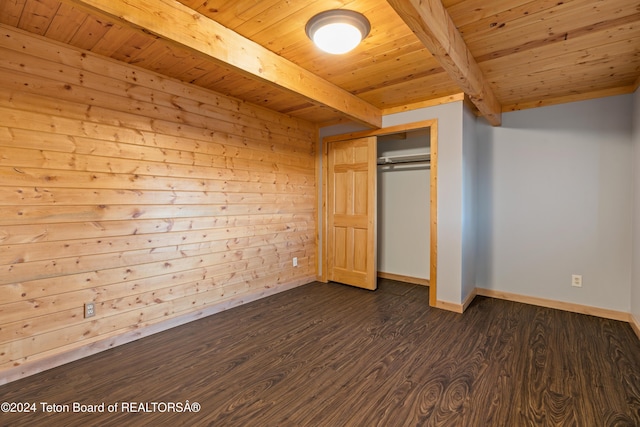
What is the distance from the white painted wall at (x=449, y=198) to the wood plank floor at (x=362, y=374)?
0.38 metres

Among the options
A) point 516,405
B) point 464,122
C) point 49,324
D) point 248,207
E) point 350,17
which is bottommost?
point 516,405

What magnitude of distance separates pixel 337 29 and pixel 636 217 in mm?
3257

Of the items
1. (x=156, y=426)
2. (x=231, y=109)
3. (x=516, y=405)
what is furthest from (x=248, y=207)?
(x=516, y=405)

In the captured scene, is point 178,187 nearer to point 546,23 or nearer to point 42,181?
point 42,181

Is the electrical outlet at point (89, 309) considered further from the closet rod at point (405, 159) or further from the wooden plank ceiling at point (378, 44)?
the closet rod at point (405, 159)

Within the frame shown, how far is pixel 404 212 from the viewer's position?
454cm

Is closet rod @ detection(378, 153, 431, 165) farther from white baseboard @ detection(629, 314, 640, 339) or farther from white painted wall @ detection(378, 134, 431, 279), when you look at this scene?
white baseboard @ detection(629, 314, 640, 339)

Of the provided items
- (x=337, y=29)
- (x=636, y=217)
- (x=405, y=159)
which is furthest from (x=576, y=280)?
(x=337, y=29)

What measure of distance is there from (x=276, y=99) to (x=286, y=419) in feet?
9.91

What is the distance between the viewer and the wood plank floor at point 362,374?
1.71 metres

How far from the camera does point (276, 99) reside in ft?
11.3

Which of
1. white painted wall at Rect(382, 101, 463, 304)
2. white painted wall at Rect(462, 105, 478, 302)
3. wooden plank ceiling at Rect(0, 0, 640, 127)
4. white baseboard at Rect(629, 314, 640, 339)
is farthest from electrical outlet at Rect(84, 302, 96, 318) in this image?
white baseboard at Rect(629, 314, 640, 339)

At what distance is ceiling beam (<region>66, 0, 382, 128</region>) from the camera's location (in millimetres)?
1592

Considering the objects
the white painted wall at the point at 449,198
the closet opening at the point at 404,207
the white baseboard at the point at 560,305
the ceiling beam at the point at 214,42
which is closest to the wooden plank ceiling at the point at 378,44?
the ceiling beam at the point at 214,42
